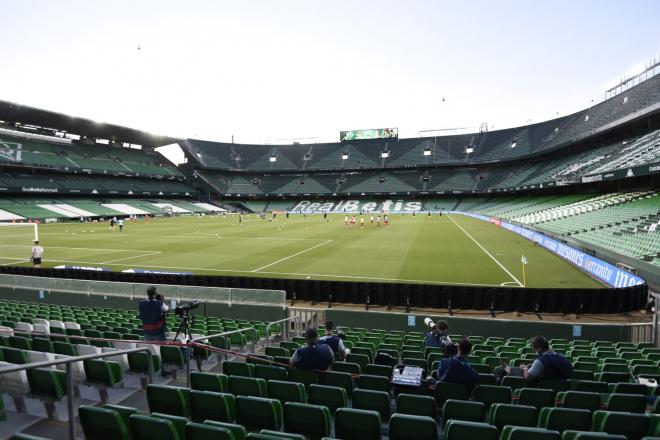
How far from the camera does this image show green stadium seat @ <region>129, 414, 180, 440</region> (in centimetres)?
344

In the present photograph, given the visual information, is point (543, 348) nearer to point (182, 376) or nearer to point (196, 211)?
point (182, 376)

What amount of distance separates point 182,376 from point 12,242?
41600mm

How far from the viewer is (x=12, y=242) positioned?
3725cm

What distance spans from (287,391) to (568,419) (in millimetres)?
3423

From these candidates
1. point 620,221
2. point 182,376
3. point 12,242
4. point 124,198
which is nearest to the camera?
point 182,376

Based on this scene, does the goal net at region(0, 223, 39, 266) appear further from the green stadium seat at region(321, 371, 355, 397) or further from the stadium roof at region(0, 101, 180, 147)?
the stadium roof at region(0, 101, 180, 147)

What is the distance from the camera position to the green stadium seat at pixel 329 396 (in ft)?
15.9

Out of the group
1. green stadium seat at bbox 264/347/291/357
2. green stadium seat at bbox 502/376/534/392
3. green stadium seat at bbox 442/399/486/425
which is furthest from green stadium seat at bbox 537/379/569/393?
green stadium seat at bbox 264/347/291/357

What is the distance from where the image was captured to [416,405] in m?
4.75

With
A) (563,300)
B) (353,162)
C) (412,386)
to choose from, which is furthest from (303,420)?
(353,162)

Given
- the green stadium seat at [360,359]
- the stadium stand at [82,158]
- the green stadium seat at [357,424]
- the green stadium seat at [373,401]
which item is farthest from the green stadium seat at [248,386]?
the stadium stand at [82,158]

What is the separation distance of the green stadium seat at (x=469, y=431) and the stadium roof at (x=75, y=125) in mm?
77852

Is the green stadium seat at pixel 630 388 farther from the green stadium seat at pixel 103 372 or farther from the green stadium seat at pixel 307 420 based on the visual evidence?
the green stadium seat at pixel 103 372

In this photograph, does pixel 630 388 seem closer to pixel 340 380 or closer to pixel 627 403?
pixel 627 403
